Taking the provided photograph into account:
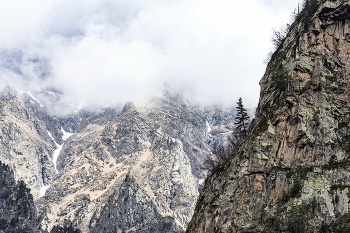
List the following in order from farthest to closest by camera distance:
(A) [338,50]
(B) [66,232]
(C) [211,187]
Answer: (B) [66,232]
(C) [211,187]
(A) [338,50]

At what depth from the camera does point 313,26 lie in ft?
203

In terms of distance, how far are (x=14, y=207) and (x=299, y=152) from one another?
155 m

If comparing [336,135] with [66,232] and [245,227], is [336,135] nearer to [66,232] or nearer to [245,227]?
[245,227]

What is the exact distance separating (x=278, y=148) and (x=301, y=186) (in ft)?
22.5

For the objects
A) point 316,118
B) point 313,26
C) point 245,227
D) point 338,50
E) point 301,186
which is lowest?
point 245,227

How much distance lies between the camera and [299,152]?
52.3 m

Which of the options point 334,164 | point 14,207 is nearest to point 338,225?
point 334,164

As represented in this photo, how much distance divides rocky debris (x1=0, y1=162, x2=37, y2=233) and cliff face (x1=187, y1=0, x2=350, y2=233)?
12683 centimetres

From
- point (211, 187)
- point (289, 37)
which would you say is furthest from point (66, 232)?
point (289, 37)

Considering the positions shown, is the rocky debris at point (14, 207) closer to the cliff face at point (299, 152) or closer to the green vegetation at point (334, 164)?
the cliff face at point (299, 152)

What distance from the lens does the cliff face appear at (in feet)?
156

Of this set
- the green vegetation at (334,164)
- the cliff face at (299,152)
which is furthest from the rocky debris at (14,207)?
the green vegetation at (334,164)

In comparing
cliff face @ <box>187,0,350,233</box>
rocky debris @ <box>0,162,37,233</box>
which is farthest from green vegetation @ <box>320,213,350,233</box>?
rocky debris @ <box>0,162,37,233</box>

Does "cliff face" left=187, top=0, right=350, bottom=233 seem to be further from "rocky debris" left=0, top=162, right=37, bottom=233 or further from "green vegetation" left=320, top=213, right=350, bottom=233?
"rocky debris" left=0, top=162, right=37, bottom=233
